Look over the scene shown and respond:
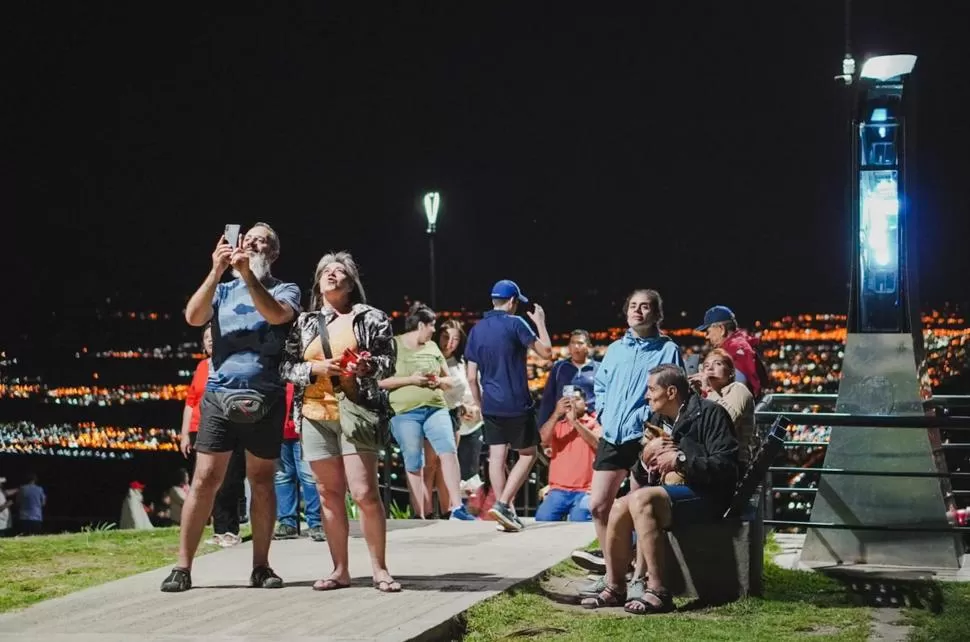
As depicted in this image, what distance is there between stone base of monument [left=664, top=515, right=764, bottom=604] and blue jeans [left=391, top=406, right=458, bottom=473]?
3.84 m

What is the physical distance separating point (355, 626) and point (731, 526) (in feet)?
7.42

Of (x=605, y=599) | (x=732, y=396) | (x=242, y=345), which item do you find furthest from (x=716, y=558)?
(x=242, y=345)

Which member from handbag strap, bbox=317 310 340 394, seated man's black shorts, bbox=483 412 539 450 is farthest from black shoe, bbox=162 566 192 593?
seated man's black shorts, bbox=483 412 539 450

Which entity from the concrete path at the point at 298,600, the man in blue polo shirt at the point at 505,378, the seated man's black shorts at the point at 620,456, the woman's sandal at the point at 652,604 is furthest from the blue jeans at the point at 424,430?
the woman's sandal at the point at 652,604

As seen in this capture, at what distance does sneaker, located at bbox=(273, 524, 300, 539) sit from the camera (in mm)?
9523

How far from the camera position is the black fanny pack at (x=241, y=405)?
6781 mm

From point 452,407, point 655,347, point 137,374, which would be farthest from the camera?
point 137,374

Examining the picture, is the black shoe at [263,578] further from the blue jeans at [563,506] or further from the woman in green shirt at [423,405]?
the blue jeans at [563,506]

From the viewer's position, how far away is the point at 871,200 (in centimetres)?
891

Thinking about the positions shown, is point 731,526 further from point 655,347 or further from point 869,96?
point 869,96

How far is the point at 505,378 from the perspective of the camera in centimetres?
1051

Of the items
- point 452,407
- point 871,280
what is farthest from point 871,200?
point 452,407

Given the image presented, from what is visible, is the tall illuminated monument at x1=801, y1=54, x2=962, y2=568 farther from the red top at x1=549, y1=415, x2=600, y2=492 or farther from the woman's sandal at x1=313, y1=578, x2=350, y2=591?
the woman's sandal at x1=313, y1=578, x2=350, y2=591

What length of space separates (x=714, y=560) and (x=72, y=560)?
4378 millimetres
